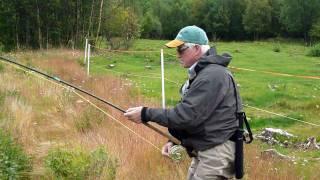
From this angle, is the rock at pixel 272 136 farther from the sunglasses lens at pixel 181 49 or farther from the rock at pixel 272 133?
the sunglasses lens at pixel 181 49

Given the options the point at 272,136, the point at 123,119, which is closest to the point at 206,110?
the point at 123,119

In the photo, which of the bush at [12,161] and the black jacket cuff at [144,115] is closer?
the black jacket cuff at [144,115]

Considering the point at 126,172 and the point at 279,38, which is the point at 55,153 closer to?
the point at 126,172

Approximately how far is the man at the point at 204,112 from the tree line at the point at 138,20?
24.1 m

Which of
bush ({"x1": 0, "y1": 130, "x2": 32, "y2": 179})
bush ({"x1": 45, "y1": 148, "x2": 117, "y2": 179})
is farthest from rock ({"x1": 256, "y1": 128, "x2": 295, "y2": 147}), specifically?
bush ({"x1": 0, "y1": 130, "x2": 32, "y2": 179})

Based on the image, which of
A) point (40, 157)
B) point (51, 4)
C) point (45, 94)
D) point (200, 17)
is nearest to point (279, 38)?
point (200, 17)

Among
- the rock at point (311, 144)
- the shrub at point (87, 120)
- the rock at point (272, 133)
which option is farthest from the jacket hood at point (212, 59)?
the rock at point (272, 133)

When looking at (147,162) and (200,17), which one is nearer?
(147,162)

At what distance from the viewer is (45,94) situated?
39.1ft

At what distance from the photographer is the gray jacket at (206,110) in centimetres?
420

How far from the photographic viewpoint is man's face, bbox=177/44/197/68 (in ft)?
14.4

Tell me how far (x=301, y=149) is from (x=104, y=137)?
13.1 ft

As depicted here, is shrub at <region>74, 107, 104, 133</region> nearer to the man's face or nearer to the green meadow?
the green meadow

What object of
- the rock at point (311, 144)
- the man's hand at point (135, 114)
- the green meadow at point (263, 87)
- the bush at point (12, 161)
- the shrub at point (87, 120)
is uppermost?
the man's hand at point (135, 114)
